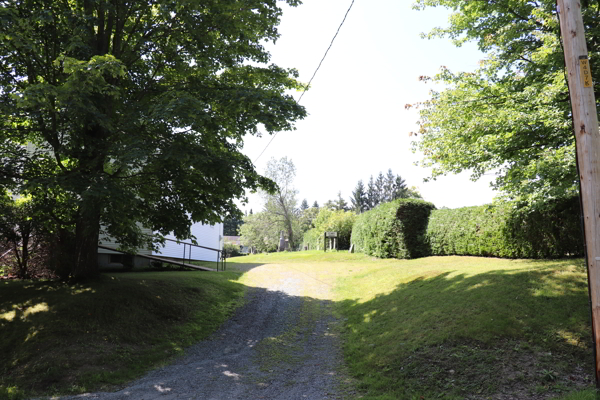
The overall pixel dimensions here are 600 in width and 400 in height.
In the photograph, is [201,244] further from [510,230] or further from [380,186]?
[380,186]

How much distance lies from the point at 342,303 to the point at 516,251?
590 centimetres

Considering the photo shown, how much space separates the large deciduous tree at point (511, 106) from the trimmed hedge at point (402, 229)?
244 inches

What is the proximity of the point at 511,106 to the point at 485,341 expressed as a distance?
604 cm

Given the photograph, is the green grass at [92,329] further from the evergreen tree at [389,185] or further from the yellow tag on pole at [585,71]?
the evergreen tree at [389,185]

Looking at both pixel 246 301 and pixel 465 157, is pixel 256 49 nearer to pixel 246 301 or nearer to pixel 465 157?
pixel 465 157

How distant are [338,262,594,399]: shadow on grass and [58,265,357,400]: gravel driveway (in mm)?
634

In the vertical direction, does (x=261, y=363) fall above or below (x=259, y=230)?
below

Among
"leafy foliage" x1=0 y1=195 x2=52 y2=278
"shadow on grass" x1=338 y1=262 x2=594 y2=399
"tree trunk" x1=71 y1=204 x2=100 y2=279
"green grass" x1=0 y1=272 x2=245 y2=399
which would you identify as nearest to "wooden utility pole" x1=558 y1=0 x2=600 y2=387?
"shadow on grass" x1=338 y1=262 x2=594 y2=399

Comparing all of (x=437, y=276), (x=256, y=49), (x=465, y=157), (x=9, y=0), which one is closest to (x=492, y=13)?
(x=465, y=157)

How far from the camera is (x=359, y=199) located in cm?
8969

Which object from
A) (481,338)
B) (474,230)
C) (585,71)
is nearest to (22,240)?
(481,338)

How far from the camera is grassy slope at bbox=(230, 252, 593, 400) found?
4.95 m

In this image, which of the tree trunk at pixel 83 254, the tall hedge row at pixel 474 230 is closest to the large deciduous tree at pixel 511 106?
the tall hedge row at pixel 474 230

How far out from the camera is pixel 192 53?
364 inches
